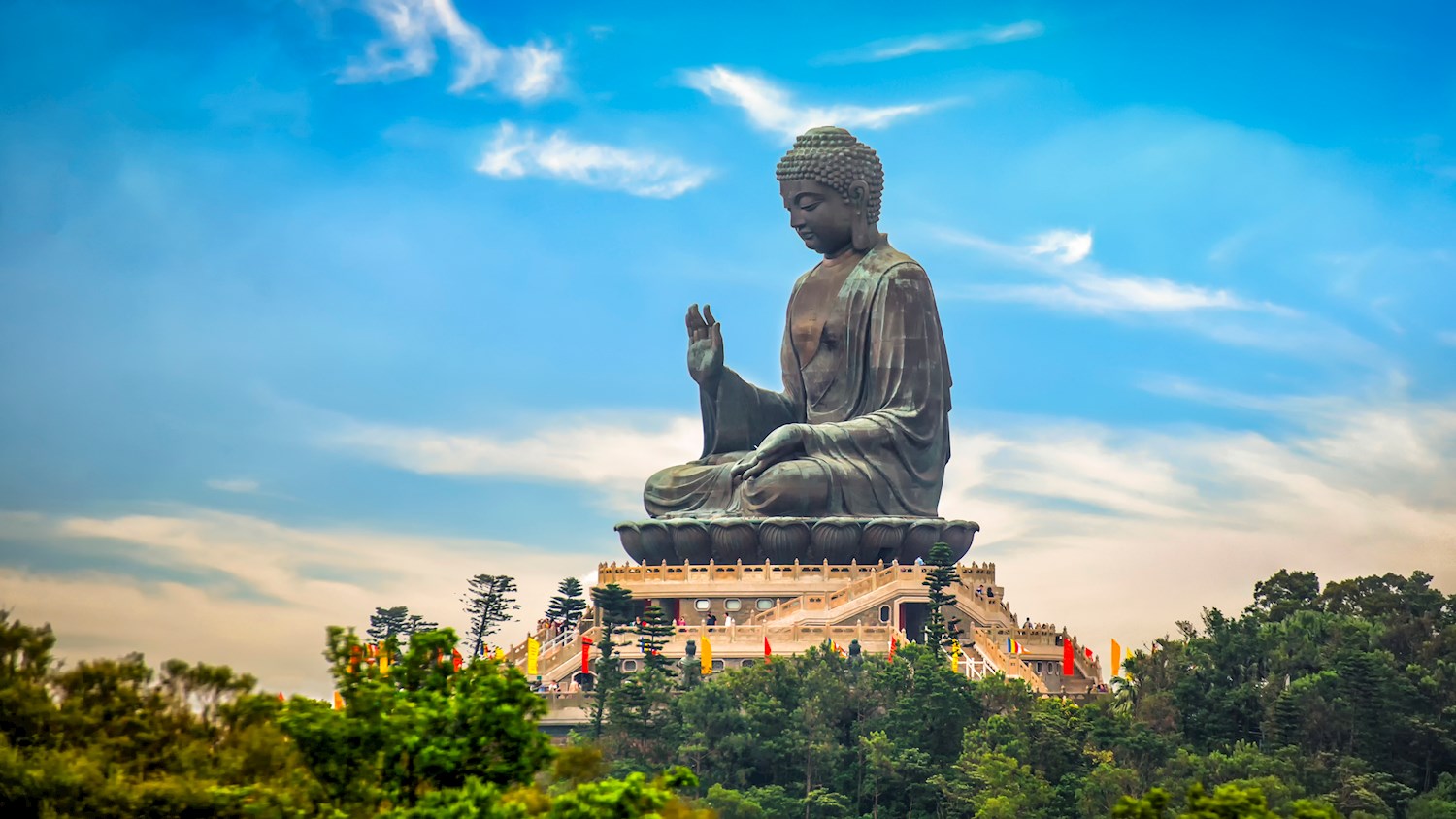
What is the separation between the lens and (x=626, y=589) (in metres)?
→ 35.4

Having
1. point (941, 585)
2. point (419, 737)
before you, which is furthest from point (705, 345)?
point (419, 737)

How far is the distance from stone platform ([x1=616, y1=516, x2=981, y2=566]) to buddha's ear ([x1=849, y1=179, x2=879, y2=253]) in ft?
15.6

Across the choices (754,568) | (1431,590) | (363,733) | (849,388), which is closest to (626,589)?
(754,568)

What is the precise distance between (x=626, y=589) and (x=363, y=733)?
1968 cm

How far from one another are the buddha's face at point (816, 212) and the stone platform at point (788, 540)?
195 inches

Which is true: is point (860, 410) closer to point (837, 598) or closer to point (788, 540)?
point (788, 540)

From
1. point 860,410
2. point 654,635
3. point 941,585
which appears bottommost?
point 654,635

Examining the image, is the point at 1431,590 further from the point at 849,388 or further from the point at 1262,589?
the point at 849,388

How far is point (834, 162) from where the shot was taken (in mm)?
38594

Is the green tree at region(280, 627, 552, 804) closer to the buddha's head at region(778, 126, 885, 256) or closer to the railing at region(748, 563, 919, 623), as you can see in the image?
the railing at region(748, 563, 919, 623)

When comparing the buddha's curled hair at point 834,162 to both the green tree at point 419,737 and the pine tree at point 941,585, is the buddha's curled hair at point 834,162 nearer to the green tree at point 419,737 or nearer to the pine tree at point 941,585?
the pine tree at point 941,585

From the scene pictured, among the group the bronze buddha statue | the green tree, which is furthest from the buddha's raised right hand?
the green tree

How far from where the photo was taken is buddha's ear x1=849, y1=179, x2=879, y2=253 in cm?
3884

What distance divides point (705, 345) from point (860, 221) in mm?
3375
